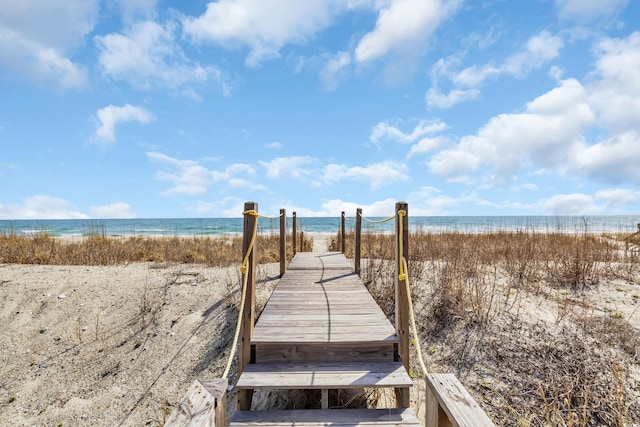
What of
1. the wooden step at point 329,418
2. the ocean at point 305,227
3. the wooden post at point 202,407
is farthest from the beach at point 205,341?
the ocean at point 305,227

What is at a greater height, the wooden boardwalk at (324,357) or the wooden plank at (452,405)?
the wooden plank at (452,405)

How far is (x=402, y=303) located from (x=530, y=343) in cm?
250

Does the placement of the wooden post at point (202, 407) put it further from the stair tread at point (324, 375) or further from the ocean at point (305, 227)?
the ocean at point (305, 227)

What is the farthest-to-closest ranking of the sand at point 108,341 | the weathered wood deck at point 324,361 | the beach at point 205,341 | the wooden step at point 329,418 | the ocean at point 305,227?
the ocean at point 305,227
the sand at point 108,341
the beach at point 205,341
the wooden step at point 329,418
the weathered wood deck at point 324,361

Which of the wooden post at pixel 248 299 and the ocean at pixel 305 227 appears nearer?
the wooden post at pixel 248 299

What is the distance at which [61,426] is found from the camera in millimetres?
4027

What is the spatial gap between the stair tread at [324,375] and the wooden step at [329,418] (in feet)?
0.61

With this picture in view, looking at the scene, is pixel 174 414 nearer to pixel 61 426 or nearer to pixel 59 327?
pixel 61 426

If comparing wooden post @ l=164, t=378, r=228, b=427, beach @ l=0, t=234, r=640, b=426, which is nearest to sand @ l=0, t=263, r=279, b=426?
beach @ l=0, t=234, r=640, b=426

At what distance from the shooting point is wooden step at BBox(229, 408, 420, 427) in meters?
2.41

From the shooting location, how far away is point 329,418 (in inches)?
97.3

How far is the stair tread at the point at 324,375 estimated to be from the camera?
104 inches

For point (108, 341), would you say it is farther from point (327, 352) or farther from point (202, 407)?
point (202, 407)

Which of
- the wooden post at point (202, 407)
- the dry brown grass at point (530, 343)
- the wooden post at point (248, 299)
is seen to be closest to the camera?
the wooden post at point (202, 407)
